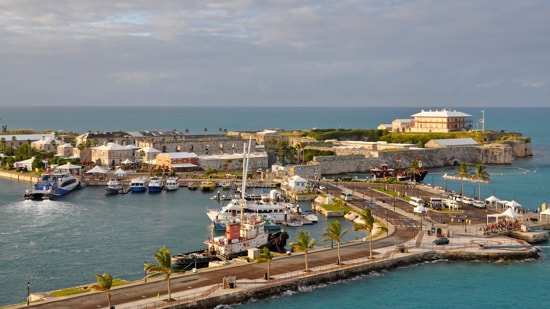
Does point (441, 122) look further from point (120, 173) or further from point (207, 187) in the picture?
point (120, 173)

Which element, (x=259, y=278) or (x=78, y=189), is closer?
(x=259, y=278)

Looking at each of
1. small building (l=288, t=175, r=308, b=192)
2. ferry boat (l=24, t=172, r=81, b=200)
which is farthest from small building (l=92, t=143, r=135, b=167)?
small building (l=288, t=175, r=308, b=192)

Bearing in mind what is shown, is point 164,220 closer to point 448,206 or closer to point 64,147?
point 448,206

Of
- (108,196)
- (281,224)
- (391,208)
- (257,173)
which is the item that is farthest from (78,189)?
(391,208)

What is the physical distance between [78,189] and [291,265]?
171ft

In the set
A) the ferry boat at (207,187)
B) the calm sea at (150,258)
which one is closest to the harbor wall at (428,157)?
the ferry boat at (207,187)

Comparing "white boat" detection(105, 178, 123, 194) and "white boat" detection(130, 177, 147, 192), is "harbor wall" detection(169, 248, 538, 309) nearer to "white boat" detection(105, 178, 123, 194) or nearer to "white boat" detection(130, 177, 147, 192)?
"white boat" detection(105, 178, 123, 194)

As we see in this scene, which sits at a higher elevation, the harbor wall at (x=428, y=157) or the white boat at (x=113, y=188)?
the harbor wall at (x=428, y=157)

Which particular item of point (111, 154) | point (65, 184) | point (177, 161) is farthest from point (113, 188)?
point (111, 154)

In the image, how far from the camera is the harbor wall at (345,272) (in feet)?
121

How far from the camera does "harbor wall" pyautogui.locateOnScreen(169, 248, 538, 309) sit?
1455 inches

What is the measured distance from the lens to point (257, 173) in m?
97.4

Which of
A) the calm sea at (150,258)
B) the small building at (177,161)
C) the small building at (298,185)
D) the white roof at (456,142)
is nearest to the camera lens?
the calm sea at (150,258)

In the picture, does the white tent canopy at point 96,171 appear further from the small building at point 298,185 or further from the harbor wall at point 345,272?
the harbor wall at point 345,272
